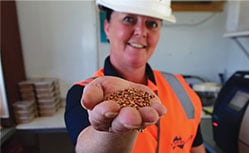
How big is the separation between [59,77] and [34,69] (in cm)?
23

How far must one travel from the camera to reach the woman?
38 centimetres

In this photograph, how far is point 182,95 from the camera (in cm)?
77

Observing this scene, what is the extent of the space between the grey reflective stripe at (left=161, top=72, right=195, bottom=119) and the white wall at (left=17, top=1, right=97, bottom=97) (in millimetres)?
787

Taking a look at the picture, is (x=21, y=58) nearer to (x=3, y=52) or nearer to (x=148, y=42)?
(x=3, y=52)

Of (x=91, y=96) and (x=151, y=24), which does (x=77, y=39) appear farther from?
(x=91, y=96)

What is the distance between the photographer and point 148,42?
2.33 feet

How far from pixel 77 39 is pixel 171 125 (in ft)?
3.50

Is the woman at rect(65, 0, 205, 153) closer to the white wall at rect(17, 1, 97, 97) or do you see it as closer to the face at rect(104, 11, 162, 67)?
the face at rect(104, 11, 162, 67)

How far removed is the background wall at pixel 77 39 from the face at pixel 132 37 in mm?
699

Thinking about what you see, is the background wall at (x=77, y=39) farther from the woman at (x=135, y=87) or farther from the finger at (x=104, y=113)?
the finger at (x=104, y=113)

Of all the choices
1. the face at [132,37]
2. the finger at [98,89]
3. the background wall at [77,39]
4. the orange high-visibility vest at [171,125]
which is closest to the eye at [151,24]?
the face at [132,37]

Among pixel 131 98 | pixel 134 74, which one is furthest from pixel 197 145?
pixel 131 98

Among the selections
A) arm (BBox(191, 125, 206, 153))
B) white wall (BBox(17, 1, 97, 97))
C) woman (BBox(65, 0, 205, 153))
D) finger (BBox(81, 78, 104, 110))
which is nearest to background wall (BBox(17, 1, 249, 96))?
white wall (BBox(17, 1, 97, 97))

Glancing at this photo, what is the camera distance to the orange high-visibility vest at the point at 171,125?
0.57m
